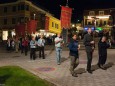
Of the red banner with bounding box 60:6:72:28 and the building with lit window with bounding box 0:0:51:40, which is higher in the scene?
the building with lit window with bounding box 0:0:51:40

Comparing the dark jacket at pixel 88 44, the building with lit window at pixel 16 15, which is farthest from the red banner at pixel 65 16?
the building with lit window at pixel 16 15

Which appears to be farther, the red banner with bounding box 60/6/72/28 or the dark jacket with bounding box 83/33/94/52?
the red banner with bounding box 60/6/72/28

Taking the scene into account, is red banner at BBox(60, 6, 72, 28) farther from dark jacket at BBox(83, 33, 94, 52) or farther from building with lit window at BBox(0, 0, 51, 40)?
building with lit window at BBox(0, 0, 51, 40)

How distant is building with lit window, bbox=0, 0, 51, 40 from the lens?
230 feet

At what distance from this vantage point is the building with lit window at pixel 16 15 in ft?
230

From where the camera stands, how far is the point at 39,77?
43.2 ft

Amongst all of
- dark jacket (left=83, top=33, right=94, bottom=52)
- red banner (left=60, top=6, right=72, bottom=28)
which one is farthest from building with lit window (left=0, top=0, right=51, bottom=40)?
dark jacket (left=83, top=33, right=94, bottom=52)

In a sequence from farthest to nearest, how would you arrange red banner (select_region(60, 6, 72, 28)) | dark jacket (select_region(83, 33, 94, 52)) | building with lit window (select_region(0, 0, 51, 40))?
1. building with lit window (select_region(0, 0, 51, 40))
2. red banner (select_region(60, 6, 72, 28))
3. dark jacket (select_region(83, 33, 94, 52))

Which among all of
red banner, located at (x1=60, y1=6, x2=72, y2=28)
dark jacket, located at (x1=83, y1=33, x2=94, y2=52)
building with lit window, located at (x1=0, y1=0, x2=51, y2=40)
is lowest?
dark jacket, located at (x1=83, y1=33, x2=94, y2=52)

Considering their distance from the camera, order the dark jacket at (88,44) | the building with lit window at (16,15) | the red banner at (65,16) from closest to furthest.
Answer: the dark jacket at (88,44), the red banner at (65,16), the building with lit window at (16,15)

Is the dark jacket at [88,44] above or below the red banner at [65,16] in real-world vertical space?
below

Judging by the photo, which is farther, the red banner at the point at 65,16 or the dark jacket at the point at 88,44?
the red banner at the point at 65,16

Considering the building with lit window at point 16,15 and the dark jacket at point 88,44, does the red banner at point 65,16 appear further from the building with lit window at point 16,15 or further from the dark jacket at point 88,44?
the building with lit window at point 16,15

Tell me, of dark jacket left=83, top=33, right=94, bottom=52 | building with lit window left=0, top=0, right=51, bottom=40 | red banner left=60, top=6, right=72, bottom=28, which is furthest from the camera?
building with lit window left=0, top=0, right=51, bottom=40
